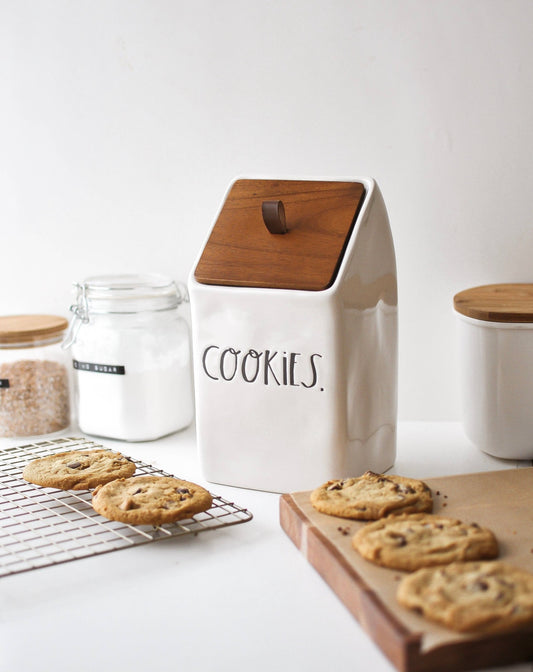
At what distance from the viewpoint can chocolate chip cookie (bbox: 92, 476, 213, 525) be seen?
0.77m

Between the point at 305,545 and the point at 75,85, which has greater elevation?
the point at 75,85

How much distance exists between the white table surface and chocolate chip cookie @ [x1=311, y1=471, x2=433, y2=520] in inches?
2.5

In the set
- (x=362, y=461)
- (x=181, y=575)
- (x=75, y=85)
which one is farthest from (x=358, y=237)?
(x=75, y=85)

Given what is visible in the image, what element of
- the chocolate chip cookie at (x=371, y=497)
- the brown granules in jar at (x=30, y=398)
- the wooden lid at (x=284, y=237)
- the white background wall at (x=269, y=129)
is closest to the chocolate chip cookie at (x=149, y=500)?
the chocolate chip cookie at (x=371, y=497)

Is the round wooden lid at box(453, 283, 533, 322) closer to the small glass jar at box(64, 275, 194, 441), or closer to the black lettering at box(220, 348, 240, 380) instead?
the black lettering at box(220, 348, 240, 380)

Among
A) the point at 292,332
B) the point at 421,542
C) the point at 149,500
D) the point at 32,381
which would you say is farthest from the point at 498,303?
the point at 32,381

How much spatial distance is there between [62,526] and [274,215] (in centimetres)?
42

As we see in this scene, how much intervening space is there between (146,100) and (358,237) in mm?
518

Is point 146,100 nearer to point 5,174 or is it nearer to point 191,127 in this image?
point 191,127

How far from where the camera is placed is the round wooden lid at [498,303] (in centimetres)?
94

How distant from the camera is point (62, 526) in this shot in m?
0.83

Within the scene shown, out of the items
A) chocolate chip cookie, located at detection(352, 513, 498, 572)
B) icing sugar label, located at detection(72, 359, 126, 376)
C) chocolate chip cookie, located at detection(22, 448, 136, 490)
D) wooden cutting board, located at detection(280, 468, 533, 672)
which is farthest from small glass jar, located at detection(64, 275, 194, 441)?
chocolate chip cookie, located at detection(352, 513, 498, 572)

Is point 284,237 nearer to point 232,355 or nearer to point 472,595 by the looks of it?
point 232,355

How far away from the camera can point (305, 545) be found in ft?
2.47
